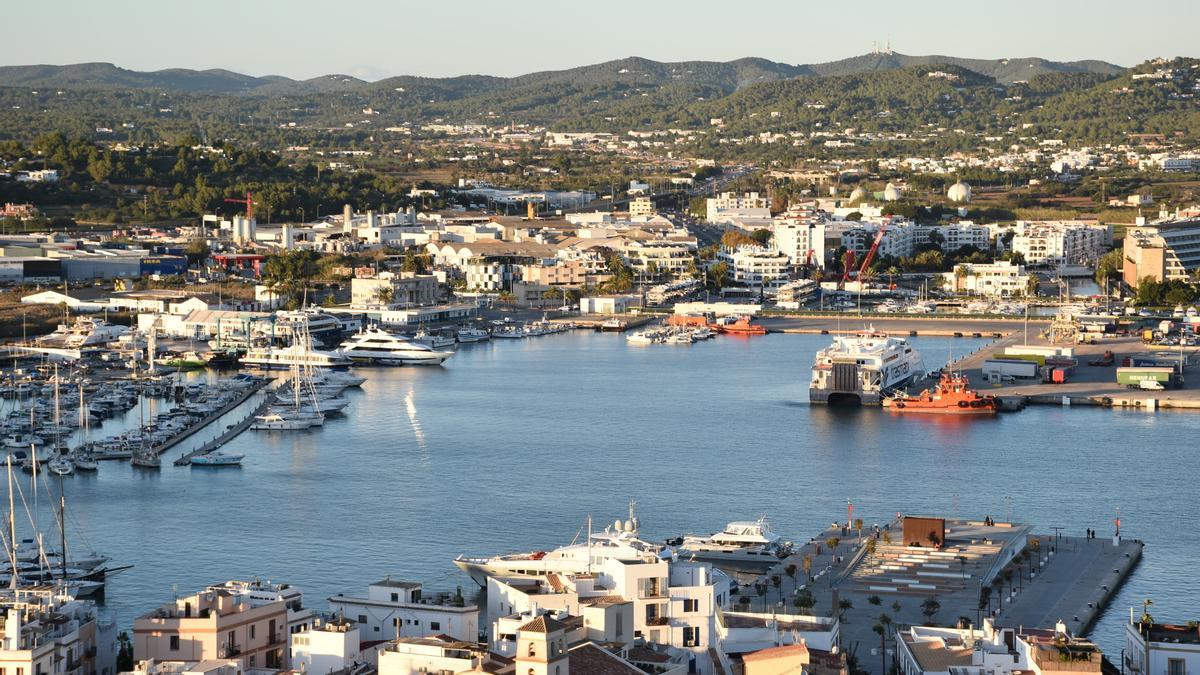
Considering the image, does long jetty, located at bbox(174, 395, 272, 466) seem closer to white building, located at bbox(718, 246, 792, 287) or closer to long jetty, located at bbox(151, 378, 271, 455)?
long jetty, located at bbox(151, 378, 271, 455)

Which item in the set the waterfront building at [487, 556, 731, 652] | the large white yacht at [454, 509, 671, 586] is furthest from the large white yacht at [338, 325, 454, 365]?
the waterfront building at [487, 556, 731, 652]

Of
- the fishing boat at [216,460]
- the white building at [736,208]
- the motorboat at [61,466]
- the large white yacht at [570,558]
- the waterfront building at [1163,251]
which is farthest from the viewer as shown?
the white building at [736,208]

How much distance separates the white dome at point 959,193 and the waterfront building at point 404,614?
34816 mm

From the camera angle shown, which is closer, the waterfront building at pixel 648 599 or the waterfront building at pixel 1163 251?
the waterfront building at pixel 648 599

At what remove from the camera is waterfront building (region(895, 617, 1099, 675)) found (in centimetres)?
696

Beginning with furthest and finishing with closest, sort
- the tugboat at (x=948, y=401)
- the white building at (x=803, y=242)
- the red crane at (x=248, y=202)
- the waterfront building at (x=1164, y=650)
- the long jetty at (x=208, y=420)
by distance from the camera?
the red crane at (x=248, y=202) → the white building at (x=803, y=242) → the tugboat at (x=948, y=401) → the long jetty at (x=208, y=420) → the waterfront building at (x=1164, y=650)

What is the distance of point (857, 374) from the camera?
18656 mm

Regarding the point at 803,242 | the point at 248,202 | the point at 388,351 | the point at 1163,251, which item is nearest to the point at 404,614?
the point at 388,351

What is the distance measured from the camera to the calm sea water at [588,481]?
35.6 ft

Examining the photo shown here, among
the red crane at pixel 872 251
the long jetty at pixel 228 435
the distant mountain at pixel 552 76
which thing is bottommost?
the long jetty at pixel 228 435

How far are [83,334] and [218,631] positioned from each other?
16177 millimetres

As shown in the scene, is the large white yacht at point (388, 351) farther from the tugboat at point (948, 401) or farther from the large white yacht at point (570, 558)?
the large white yacht at point (570, 558)

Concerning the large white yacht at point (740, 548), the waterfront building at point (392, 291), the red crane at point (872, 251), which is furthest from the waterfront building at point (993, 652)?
the red crane at point (872, 251)

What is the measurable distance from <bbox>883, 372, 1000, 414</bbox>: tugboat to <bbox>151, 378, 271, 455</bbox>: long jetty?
5708mm
